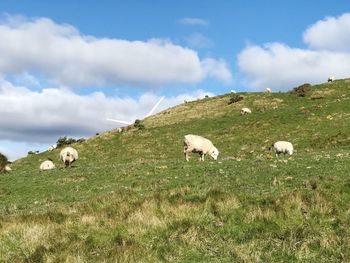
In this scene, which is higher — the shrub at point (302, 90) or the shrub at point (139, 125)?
the shrub at point (302, 90)

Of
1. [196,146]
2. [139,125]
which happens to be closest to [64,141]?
[139,125]

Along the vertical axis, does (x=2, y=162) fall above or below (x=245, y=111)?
below

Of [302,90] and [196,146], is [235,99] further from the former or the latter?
Result: [196,146]

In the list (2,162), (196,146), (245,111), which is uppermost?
(245,111)

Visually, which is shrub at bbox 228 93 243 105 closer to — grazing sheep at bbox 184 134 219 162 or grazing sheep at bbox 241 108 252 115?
grazing sheep at bbox 241 108 252 115

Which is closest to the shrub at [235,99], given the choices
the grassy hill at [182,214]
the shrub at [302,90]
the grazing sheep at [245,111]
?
the shrub at [302,90]

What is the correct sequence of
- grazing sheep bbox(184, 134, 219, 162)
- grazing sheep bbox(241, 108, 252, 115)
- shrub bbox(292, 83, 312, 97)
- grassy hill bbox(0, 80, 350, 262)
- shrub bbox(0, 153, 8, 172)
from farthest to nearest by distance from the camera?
shrub bbox(292, 83, 312, 97) < grazing sheep bbox(241, 108, 252, 115) < shrub bbox(0, 153, 8, 172) < grazing sheep bbox(184, 134, 219, 162) < grassy hill bbox(0, 80, 350, 262)

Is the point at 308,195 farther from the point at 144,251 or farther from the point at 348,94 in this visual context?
the point at 348,94

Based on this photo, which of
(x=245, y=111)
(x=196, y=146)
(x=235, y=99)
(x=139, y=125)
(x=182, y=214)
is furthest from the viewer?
(x=235, y=99)

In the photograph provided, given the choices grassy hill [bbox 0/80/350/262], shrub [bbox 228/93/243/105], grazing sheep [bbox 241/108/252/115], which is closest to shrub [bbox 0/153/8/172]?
grassy hill [bbox 0/80/350/262]

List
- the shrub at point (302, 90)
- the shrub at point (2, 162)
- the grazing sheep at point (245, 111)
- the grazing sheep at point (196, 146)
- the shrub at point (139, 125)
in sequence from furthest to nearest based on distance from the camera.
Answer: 1. the shrub at point (302, 90)
2. the shrub at point (139, 125)
3. the grazing sheep at point (245, 111)
4. the shrub at point (2, 162)
5. the grazing sheep at point (196, 146)

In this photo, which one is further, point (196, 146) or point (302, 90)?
point (302, 90)

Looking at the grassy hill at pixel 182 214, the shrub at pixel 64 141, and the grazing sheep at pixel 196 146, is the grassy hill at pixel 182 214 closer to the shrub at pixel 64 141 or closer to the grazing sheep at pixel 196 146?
the grazing sheep at pixel 196 146

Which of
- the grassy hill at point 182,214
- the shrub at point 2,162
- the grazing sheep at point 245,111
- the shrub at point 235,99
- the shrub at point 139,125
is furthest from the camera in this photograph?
the shrub at point 235,99
